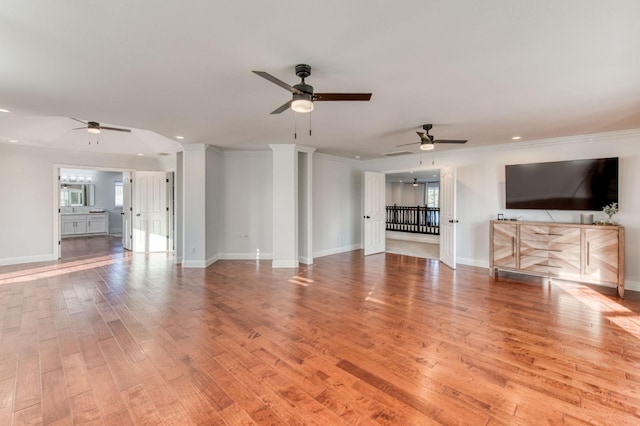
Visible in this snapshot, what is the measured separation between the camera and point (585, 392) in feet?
6.82

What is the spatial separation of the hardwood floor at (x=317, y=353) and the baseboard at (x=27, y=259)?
2090mm

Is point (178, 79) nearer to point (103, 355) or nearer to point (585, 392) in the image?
point (103, 355)

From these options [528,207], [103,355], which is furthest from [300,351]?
[528,207]

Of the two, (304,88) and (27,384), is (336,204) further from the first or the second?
(27,384)

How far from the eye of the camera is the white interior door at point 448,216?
5.89 meters

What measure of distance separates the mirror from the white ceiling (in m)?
7.86

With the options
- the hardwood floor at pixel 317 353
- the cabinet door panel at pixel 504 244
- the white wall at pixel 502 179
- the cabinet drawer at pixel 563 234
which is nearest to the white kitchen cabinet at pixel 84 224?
the hardwood floor at pixel 317 353

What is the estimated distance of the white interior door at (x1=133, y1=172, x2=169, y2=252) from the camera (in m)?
7.73

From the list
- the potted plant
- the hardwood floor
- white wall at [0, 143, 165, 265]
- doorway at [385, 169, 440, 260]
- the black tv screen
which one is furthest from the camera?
doorway at [385, 169, 440, 260]

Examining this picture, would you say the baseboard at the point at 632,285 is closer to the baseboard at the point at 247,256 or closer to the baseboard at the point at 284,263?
the baseboard at the point at 284,263

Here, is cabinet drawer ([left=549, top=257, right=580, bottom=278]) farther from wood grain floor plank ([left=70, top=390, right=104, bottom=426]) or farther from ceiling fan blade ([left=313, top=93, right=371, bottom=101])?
wood grain floor plank ([left=70, top=390, right=104, bottom=426])

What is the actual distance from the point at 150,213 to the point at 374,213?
6.17m

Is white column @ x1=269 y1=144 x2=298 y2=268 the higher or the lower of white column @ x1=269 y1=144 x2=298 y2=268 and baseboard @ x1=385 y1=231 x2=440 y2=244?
the higher

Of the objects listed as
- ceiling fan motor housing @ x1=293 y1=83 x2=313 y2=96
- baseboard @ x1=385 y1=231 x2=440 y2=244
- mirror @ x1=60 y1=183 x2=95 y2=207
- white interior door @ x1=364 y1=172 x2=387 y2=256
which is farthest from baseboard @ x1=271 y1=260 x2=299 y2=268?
mirror @ x1=60 y1=183 x2=95 y2=207
